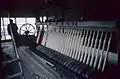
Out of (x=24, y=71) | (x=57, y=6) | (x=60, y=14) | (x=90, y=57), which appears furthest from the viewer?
(x=60, y=14)

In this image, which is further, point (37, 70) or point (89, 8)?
point (89, 8)

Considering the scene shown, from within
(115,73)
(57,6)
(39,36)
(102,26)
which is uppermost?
(57,6)

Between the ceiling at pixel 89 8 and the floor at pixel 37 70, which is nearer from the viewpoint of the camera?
the floor at pixel 37 70

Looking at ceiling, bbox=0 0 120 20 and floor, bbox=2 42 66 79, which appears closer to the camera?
floor, bbox=2 42 66 79

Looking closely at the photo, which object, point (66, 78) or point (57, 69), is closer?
point (66, 78)

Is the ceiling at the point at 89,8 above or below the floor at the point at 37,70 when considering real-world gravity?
above

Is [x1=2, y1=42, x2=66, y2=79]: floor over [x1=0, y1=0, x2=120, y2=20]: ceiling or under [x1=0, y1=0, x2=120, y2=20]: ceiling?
under

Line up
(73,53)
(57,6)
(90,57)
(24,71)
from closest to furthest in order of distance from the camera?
1. (90,57)
2. (73,53)
3. (24,71)
4. (57,6)

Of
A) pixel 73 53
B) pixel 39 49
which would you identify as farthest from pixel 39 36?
pixel 73 53

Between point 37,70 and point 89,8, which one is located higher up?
point 89,8

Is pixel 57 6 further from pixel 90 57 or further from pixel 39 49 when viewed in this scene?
pixel 90 57

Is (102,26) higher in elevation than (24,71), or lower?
higher

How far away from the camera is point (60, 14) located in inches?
91.0

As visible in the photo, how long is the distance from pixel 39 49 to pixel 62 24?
61 cm
